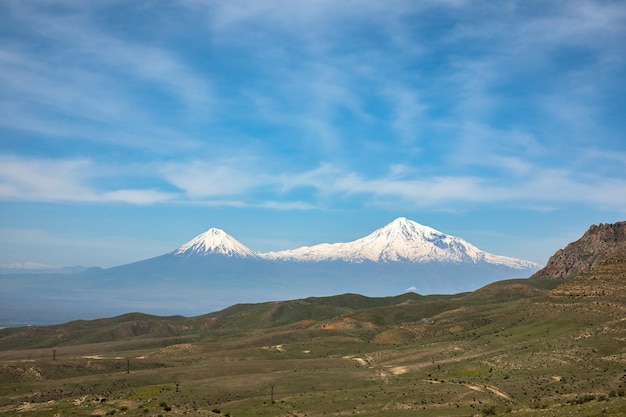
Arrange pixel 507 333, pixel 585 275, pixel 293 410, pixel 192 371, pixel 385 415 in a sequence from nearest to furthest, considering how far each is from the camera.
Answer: pixel 385 415, pixel 293 410, pixel 192 371, pixel 507 333, pixel 585 275

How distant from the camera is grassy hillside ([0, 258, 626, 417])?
8600cm

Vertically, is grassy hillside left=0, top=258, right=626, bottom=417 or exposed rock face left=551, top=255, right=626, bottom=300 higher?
exposed rock face left=551, top=255, right=626, bottom=300

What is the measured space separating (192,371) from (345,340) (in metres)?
54.7

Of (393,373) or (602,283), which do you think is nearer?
(393,373)

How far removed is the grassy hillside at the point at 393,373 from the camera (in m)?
86.0

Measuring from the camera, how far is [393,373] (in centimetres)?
11500

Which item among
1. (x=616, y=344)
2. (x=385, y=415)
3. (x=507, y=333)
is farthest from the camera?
(x=507, y=333)

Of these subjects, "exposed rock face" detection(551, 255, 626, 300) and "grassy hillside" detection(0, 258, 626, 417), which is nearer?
"grassy hillside" detection(0, 258, 626, 417)

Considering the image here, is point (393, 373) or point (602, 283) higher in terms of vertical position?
point (602, 283)

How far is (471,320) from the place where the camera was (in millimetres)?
168375

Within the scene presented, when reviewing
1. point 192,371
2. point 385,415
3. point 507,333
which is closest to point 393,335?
point 507,333

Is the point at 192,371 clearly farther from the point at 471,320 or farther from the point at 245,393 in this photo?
the point at 471,320

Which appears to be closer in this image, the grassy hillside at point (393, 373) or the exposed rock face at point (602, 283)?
the grassy hillside at point (393, 373)

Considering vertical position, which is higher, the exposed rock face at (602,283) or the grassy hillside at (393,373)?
the exposed rock face at (602,283)
